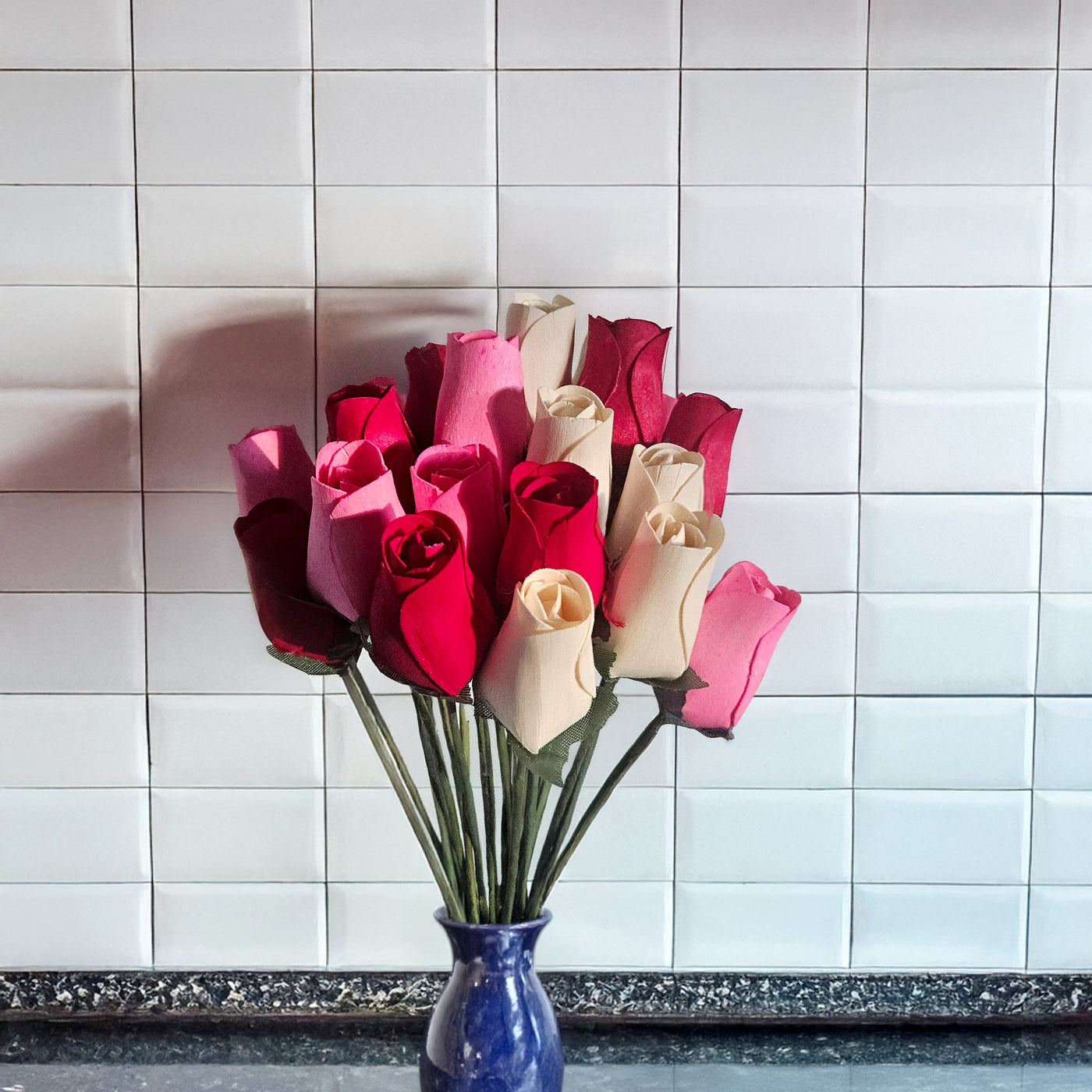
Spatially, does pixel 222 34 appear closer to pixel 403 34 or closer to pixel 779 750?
pixel 403 34

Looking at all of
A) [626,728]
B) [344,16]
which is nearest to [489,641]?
[626,728]

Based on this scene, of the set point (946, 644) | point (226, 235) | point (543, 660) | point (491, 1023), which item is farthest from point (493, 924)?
point (226, 235)

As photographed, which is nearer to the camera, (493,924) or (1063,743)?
(493,924)

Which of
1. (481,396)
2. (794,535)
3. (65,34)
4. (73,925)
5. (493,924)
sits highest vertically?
(65,34)

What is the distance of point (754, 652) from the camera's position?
63 centimetres

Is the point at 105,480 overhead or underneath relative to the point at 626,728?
overhead

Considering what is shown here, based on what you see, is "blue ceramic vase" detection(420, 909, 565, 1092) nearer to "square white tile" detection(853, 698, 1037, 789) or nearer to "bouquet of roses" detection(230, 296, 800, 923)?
"bouquet of roses" detection(230, 296, 800, 923)

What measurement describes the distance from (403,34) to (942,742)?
73 centimetres

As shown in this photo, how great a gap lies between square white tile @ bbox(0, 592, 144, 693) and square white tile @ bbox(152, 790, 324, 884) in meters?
0.11

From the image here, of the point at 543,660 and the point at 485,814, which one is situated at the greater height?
the point at 543,660

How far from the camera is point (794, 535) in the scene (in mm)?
851

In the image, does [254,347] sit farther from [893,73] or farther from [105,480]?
[893,73]

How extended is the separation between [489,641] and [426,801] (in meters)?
0.34

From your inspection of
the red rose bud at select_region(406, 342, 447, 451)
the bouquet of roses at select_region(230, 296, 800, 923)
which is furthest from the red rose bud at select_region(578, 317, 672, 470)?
the red rose bud at select_region(406, 342, 447, 451)
